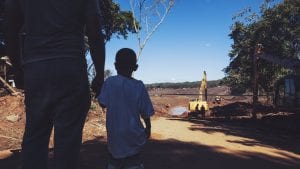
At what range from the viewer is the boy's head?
12.7ft

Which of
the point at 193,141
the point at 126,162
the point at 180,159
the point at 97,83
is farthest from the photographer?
the point at 193,141

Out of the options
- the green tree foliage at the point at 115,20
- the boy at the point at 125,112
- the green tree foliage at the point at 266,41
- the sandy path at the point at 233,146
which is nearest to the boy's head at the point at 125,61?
the boy at the point at 125,112

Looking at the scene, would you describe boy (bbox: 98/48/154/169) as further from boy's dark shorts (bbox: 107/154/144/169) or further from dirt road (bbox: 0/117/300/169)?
dirt road (bbox: 0/117/300/169)

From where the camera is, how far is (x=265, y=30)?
35.9 m

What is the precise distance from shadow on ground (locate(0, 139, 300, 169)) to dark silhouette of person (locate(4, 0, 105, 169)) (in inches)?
175

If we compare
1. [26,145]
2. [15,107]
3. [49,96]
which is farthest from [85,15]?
[15,107]

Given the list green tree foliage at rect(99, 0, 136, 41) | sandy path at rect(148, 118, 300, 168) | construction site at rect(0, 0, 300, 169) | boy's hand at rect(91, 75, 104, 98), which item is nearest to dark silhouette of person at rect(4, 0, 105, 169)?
boy's hand at rect(91, 75, 104, 98)

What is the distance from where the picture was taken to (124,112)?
3801 millimetres

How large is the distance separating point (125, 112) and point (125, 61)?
43 centimetres

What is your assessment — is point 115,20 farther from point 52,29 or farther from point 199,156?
point 52,29

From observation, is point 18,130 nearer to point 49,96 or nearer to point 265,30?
point 49,96

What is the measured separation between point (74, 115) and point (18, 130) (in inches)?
457

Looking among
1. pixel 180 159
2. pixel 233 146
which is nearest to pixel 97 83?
pixel 180 159

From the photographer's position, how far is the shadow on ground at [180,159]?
8.01 metres
